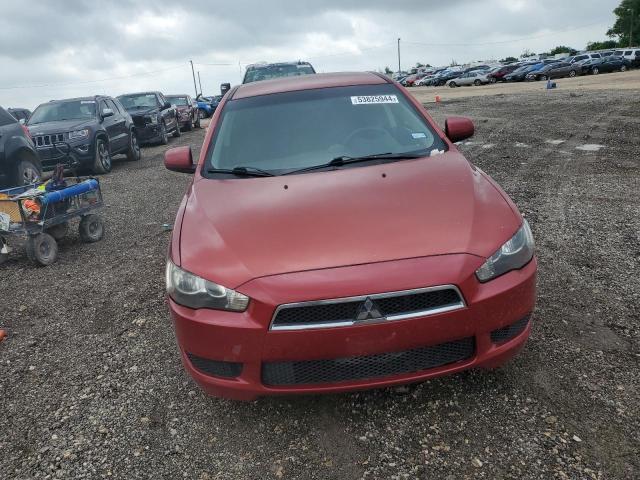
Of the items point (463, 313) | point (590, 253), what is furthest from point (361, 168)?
point (590, 253)

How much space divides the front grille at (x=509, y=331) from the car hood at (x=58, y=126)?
36.4 feet

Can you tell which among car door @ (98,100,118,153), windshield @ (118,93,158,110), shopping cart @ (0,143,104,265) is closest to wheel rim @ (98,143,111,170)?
car door @ (98,100,118,153)

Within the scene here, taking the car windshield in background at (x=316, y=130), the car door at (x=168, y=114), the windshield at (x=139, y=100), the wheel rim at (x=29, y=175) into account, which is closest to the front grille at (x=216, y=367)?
the car windshield in background at (x=316, y=130)

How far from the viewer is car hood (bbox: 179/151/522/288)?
2381 millimetres

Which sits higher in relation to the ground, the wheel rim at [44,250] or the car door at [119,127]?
the car door at [119,127]

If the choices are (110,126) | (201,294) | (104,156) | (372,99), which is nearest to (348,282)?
(201,294)

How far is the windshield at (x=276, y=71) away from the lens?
40.7ft

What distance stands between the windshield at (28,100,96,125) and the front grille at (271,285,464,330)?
37.3 feet

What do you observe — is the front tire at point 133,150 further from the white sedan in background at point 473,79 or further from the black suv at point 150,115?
the white sedan in background at point 473,79

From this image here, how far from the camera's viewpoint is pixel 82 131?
11258 mm

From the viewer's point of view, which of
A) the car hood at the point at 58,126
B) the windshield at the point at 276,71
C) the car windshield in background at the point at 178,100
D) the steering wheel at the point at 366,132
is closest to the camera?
the steering wheel at the point at 366,132

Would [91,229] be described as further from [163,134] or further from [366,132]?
[163,134]

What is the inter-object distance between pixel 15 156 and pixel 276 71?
658 cm

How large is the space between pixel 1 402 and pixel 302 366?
2006 millimetres
